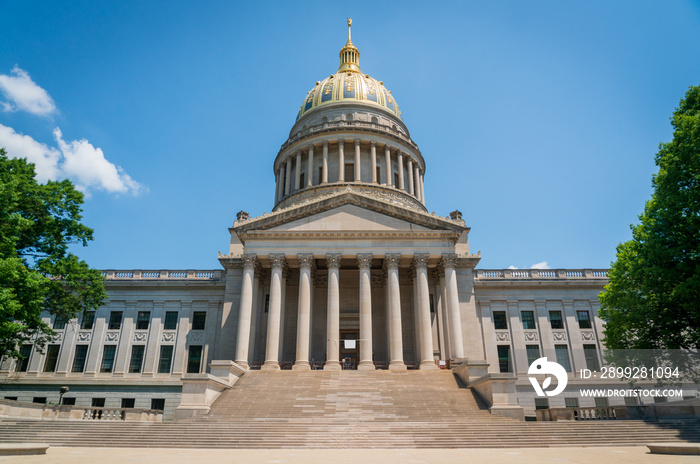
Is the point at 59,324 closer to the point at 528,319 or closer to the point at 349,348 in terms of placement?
the point at 349,348

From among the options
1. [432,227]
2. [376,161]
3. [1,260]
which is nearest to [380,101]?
[376,161]

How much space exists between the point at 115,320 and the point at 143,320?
8.84 feet

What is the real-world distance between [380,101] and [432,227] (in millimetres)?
32341

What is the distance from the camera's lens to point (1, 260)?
2133cm

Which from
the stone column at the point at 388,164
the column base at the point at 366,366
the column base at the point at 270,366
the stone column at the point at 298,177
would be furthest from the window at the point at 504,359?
the stone column at the point at 298,177

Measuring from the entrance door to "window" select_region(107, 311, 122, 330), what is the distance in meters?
21.5

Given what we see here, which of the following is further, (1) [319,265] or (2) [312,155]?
(2) [312,155]

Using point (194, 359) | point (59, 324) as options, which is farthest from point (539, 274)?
point (59, 324)

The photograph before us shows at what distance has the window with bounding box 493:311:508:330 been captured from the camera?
42.5 metres

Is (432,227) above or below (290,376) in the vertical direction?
above

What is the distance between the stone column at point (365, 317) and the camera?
32447 mm

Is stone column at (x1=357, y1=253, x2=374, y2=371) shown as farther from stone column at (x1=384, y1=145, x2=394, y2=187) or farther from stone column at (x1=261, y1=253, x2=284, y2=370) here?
stone column at (x1=384, y1=145, x2=394, y2=187)

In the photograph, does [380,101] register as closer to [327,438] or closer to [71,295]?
[71,295]

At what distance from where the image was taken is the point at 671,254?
21.2 m
